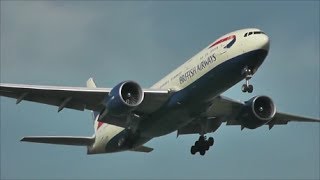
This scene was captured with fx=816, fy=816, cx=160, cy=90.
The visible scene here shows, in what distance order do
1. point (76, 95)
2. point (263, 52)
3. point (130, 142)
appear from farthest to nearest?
point (130, 142), point (76, 95), point (263, 52)

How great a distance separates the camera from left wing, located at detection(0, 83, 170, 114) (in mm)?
41656

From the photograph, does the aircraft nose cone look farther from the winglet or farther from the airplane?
the winglet

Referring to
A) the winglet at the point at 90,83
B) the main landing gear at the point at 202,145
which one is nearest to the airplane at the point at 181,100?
the main landing gear at the point at 202,145

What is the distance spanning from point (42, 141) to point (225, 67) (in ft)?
39.8

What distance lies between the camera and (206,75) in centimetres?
4088

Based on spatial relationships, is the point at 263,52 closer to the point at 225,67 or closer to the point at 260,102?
the point at 225,67

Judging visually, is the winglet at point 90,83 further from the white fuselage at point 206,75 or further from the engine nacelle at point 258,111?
the engine nacelle at point 258,111

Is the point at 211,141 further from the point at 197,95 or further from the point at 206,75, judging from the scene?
the point at 206,75

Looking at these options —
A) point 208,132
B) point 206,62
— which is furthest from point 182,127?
point 206,62

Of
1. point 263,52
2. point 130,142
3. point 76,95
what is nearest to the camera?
point 263,52

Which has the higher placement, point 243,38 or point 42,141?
point 243,38

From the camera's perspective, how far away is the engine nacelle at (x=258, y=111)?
4600cm

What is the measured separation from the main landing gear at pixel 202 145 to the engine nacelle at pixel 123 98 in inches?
288

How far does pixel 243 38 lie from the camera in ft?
133
